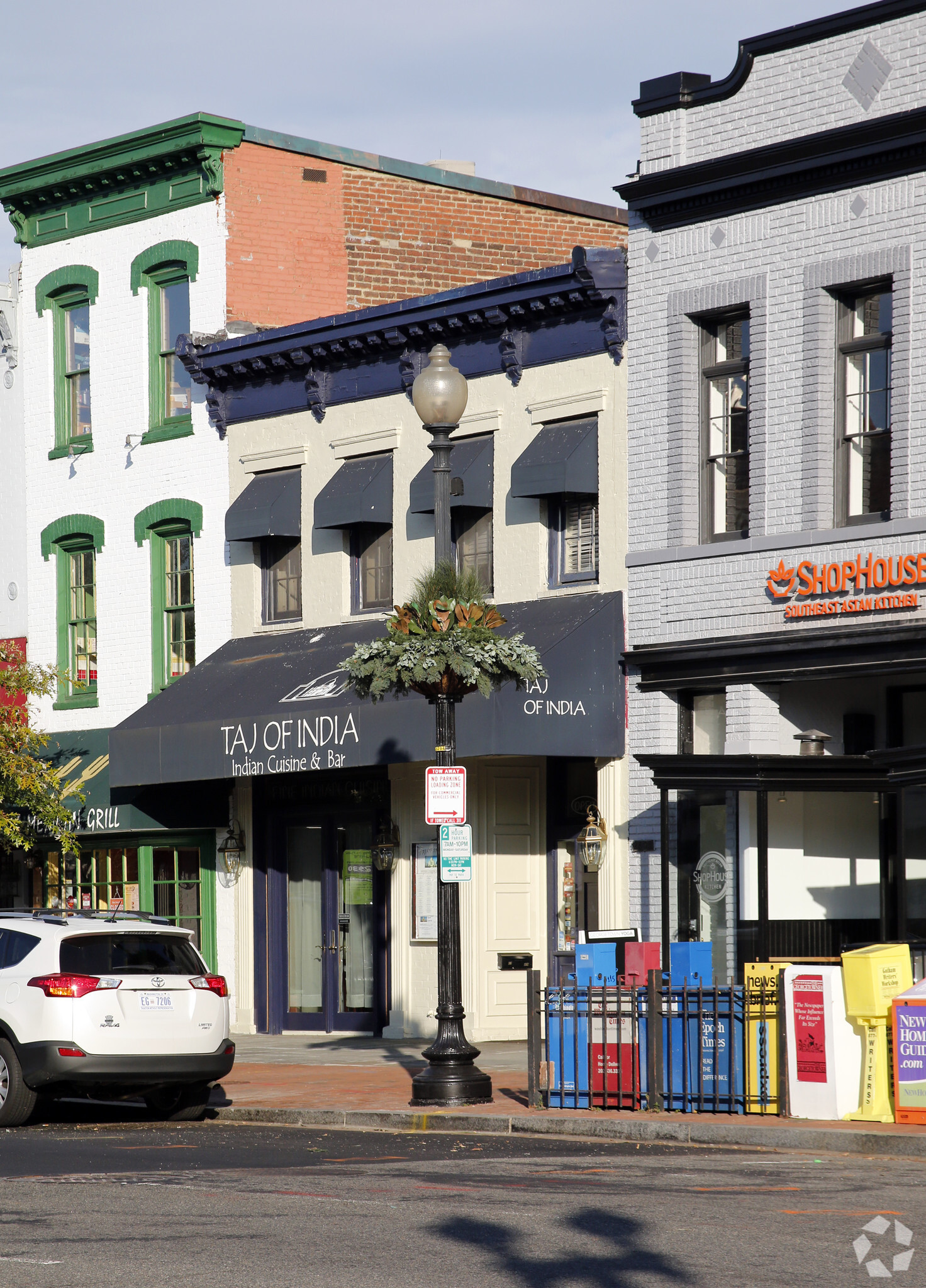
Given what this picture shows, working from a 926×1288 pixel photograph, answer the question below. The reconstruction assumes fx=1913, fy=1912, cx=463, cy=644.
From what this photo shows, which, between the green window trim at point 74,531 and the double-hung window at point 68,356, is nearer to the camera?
the green window trim at point 74,531

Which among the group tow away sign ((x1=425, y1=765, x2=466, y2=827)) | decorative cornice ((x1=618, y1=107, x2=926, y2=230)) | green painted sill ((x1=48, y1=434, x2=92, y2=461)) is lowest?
tow away sign ((x1=425, y1=765, x2=466, y2=827))

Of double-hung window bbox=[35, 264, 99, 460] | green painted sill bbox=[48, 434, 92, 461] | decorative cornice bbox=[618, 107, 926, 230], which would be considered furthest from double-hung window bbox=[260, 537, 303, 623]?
decorative cornice bbox=[618, 107, 926, 230]

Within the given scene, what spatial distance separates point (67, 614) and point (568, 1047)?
1332 centimetres

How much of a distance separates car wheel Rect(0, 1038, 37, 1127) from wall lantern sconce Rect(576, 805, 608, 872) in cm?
703

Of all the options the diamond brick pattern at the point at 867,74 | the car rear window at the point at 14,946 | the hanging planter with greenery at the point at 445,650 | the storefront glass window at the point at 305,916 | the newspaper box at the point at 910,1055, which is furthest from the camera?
the storefront glass window at the point at 305,916

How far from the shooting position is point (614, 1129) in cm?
1330

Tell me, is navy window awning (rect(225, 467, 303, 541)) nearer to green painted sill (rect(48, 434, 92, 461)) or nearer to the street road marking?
green painted sill (rect(48, 434, 92, 461))

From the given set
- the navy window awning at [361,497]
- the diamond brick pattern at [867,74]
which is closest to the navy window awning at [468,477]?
the navy window awning at [361,497]

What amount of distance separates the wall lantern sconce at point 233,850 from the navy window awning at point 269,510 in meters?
3.56

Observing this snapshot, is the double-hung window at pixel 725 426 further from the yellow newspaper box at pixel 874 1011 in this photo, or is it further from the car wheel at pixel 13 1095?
the car wheel at pixel 13 1095

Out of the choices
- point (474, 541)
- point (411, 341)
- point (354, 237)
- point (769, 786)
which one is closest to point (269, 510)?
point (411, 341)

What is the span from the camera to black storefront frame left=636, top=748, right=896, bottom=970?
15.9 metres

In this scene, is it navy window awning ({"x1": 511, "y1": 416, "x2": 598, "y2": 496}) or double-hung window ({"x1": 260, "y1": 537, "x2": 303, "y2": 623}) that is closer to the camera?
navy window awning ({"x1": 511, "y1": 416, "x2": 598, "y2": 496})

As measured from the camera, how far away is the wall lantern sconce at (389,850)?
21562 mm
